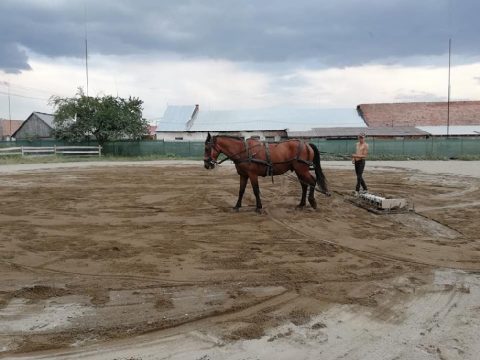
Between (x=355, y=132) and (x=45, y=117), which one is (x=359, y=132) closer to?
(x=355, y=132)

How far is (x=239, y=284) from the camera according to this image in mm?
5938

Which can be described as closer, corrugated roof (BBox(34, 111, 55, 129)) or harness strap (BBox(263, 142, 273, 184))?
harness strap (BBox(263, 142, 273, 184))

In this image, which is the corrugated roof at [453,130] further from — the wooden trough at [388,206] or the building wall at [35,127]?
the building wall at [35,127]

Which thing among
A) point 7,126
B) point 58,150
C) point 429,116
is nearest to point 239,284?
point 58,150

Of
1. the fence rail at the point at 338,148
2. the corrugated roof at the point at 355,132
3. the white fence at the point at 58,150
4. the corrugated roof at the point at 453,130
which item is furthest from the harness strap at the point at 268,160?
the corrugated roof at the point at 453,130

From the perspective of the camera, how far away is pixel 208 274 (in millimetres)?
6359

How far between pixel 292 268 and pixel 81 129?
137 ft

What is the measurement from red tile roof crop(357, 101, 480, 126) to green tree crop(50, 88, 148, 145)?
28.6 m

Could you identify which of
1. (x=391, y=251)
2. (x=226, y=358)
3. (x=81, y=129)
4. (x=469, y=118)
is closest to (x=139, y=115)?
(x=81, y=129)

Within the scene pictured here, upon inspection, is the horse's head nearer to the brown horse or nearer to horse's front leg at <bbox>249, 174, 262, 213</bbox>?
the brown horse

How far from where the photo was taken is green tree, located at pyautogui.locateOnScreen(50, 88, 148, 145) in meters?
44.5

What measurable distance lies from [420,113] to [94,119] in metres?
38.1

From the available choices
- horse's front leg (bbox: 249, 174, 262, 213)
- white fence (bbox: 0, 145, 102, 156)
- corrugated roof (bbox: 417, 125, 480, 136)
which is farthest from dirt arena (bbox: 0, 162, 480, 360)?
corrugated roof (bbox: 417, 125, 480, 136)

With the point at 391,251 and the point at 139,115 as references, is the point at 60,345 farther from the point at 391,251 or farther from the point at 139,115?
the point at 139,115
